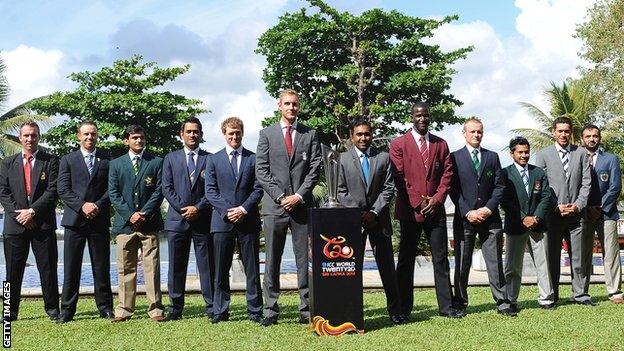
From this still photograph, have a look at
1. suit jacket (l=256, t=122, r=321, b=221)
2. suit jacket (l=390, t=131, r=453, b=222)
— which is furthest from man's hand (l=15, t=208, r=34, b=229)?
suit jacket (l=390, t=131, r=453, b=222)

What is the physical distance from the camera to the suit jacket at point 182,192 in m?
7.53

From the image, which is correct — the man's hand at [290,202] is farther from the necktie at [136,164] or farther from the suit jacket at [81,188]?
the suit jacket at [81,188]

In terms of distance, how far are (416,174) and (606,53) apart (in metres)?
28.4

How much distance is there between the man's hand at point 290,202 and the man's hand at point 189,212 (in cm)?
107

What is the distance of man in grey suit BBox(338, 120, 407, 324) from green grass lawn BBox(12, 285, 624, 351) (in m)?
0.44

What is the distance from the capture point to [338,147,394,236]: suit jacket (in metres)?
6.96

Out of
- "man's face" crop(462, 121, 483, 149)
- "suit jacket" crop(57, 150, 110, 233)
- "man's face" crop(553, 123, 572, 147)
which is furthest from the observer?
"man's face" crop(553, 123, 572, 147)

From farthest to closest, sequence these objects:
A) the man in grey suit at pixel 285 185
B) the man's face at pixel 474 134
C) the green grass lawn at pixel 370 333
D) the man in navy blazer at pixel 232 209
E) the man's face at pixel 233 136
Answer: the man's face at pixel 474 134
the man's face at pixel 233 136
the man in navy blazer at pixel 232 209
the man in grey suit at pixel 285 185
the green grass lawn at pixel 370 333

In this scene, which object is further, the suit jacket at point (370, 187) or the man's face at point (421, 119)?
the man's face at point (421, 119)

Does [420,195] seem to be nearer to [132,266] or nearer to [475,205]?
[475,205]

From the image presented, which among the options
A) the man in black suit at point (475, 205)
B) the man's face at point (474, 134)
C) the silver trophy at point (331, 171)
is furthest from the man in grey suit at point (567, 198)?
the silver trophy at point (331, 171)

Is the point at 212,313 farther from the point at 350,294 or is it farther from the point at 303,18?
the point at 303,18

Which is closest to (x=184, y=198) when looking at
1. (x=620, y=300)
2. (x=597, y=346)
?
(x=597, y=346)

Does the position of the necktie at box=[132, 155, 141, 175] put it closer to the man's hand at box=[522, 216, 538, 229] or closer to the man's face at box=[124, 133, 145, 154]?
the man's face at box=[124, 133, 145, 154]
